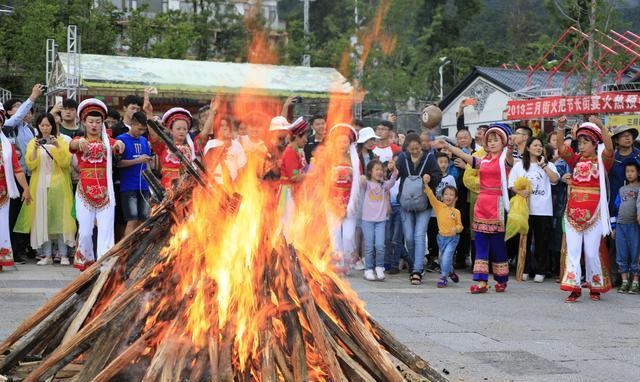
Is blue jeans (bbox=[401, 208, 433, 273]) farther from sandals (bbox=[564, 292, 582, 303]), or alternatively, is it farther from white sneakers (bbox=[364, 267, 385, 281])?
sandals (bbox=[564, 292, 582, 303])

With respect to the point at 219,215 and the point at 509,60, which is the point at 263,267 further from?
the point at 509,60

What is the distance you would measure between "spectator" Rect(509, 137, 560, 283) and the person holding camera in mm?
5794

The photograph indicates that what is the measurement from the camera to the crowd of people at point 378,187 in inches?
362

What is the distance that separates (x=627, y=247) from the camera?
10.1 meters

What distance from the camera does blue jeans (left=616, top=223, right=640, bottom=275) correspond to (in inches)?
395

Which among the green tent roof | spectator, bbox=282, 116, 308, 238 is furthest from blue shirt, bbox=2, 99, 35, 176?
the green tent roof

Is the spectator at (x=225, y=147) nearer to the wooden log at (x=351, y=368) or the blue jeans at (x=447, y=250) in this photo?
the blue jeans at (x=447, y=250)

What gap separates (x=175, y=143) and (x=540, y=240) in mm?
5125

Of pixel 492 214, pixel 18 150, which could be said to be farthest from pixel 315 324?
pixel 18 150

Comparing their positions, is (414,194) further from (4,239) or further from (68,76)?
(68,76)

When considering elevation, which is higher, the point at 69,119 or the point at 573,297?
the point at 69,119

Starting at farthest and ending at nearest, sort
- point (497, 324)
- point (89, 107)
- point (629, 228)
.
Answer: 1. point (629, 228)
2. point (89, 107)
3. point (497, 324)

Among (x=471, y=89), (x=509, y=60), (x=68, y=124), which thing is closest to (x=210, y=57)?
(x=471, y=89)

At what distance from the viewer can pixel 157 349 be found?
14.0 ft
